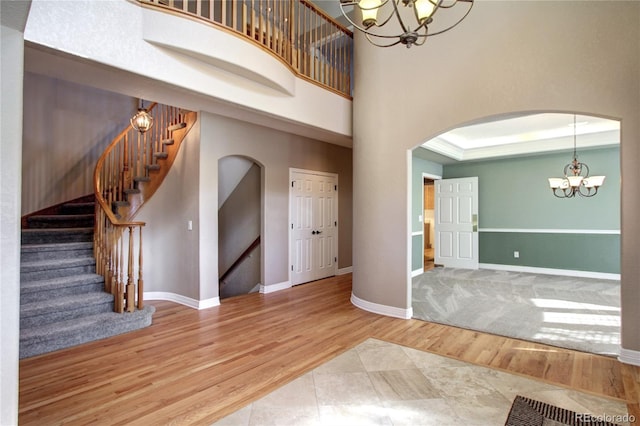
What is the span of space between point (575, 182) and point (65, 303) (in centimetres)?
730

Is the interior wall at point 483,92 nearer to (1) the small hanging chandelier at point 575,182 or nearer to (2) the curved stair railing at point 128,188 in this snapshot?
(2) the curved stair railing at point 128,188

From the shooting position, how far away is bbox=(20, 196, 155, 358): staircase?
3.27 metres

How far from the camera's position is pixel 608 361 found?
2934mm

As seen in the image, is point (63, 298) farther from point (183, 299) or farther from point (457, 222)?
point (457, 222)

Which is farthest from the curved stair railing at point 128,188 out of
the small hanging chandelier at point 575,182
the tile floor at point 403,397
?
the small hanging chandelier at point 575,182

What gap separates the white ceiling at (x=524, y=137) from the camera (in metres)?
5.61

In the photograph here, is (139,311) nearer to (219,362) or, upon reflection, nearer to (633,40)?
(219,362)

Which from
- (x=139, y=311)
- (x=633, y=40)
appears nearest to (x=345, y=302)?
(x=139, y=311)

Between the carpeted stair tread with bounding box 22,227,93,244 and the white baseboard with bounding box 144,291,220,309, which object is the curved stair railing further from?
the carpeted stair tread with bounding box 22,227,93,244

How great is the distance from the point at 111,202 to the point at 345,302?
11.9 ft

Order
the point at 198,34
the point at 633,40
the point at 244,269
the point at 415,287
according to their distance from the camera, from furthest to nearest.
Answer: the point at 244,269 < the point at 415,287 < the point at 198,34 < the point at 633,40

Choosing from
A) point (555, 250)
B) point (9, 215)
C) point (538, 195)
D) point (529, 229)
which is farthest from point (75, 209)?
point (555, 250)

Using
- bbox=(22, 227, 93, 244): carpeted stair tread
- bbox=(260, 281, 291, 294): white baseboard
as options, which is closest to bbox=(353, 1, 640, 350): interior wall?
bbox=(260, 281, 291, 294): white baseboard

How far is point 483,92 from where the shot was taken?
360 cm
